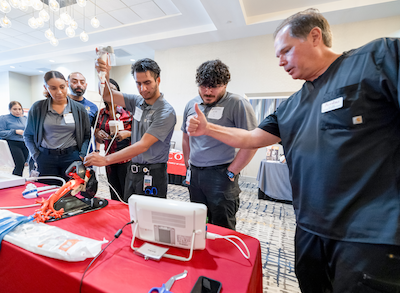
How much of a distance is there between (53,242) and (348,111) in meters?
1.18

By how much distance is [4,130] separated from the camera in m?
3.92

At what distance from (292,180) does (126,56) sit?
21.9 feet

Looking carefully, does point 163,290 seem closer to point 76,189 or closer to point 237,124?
point 76,189

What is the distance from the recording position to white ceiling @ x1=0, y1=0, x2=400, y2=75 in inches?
137

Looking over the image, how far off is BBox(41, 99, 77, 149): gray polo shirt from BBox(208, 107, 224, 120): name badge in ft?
4.76

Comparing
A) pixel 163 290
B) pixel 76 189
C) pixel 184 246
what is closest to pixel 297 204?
pixel 184 246

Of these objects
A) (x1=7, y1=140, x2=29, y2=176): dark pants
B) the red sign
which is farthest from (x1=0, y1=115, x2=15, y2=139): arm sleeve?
the red sign

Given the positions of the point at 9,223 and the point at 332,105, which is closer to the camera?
the point at 332,105

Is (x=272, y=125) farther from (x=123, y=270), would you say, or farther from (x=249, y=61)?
(x=249, y=61)

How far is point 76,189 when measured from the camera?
1.13 metres

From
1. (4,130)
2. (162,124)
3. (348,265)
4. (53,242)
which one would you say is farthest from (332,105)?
(4,130)

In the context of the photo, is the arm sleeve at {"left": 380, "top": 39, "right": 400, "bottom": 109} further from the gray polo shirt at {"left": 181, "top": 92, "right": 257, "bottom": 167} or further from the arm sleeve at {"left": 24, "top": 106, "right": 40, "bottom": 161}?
the arm sleeve at {"left": 24, "top": 106, "right": 40, "bottom": 161}

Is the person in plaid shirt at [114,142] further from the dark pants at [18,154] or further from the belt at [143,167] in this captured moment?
the dark pants at [18,154]

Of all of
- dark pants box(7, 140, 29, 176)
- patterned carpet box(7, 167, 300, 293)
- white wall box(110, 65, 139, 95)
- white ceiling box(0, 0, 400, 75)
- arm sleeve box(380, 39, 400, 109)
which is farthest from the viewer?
white wall box(110, 65, 139, 95)
